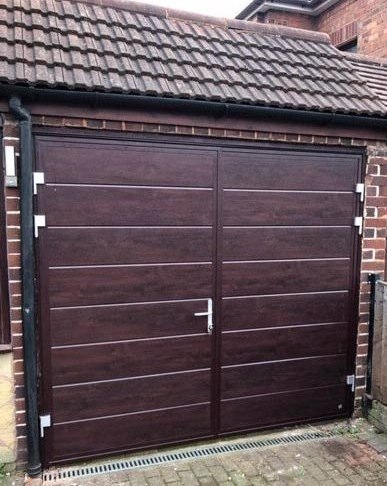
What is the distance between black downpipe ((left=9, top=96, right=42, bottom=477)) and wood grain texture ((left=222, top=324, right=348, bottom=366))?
5.15ft

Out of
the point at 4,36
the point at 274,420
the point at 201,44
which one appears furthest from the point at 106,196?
the point at 274,420

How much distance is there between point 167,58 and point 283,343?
2.68 metres

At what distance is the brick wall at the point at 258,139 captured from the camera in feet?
10.1

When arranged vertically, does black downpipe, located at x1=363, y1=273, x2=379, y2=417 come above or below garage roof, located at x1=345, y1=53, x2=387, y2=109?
below

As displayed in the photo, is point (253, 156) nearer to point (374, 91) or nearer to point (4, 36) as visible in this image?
point (374, 91)

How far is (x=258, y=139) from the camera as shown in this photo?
11.9 ft

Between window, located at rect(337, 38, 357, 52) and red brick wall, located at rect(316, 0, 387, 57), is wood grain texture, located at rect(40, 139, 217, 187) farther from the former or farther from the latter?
window, located at rect(337, 38, 357, 52)

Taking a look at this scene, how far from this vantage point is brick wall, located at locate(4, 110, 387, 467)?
10.1ft


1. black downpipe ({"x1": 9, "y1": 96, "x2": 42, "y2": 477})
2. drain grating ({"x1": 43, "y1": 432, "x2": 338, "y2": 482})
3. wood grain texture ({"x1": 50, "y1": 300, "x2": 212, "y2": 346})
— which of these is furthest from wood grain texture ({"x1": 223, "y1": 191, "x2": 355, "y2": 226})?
drain grating ({"x1": 43, "y1": 432, "x2": 338, "y2": 482})

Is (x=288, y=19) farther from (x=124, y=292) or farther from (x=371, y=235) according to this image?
(x=124, y=292)

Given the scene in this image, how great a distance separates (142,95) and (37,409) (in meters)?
2.46

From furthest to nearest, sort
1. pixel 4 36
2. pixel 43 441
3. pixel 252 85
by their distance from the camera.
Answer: pixel 252 85
pixel 43 441
pixel 4 36

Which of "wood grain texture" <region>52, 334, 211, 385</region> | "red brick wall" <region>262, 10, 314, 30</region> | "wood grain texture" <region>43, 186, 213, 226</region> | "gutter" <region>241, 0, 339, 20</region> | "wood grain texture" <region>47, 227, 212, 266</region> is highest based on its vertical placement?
"gutter" <region>241, 0, 339, 20</region>

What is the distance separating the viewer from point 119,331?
3430 mm
